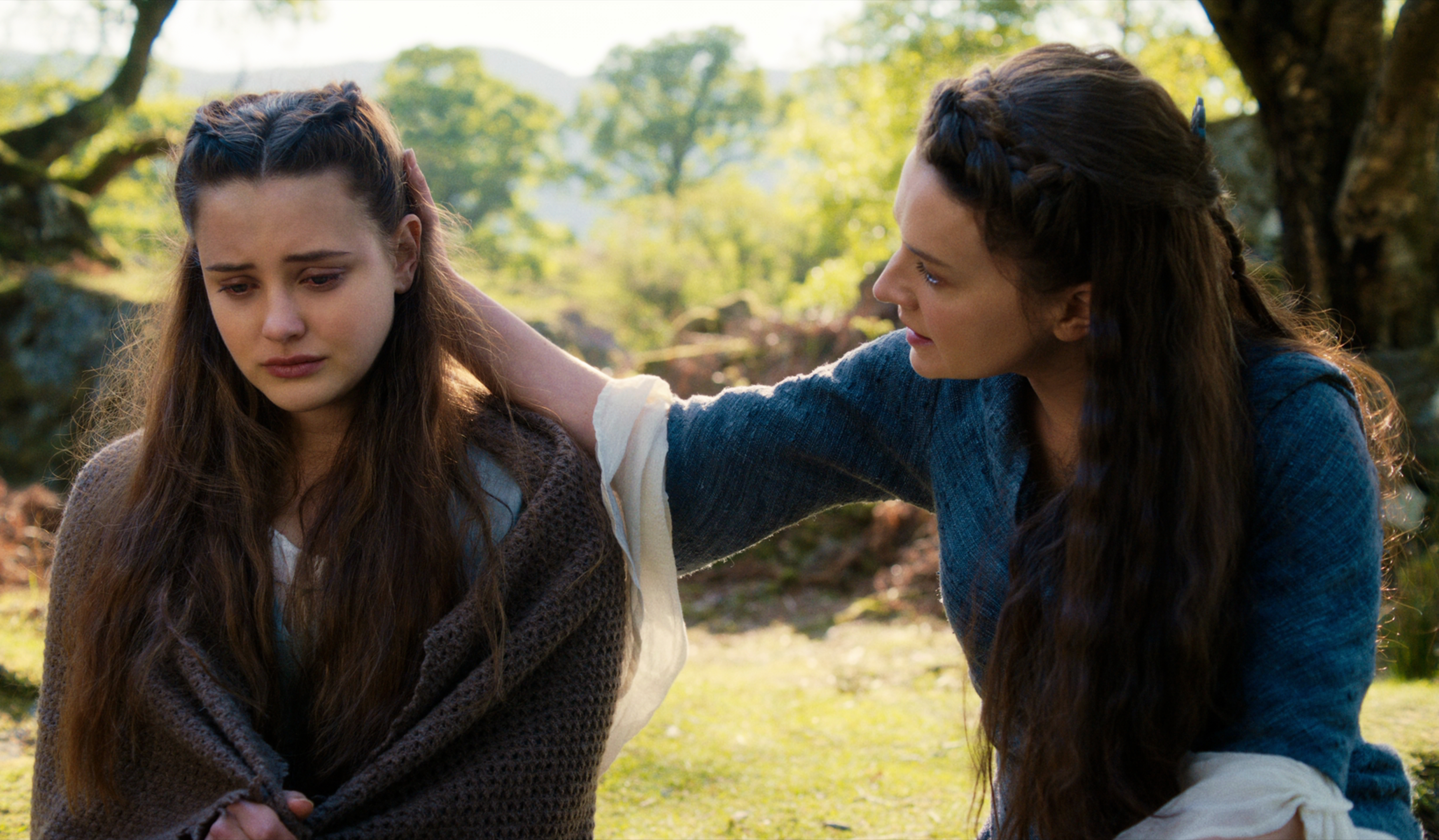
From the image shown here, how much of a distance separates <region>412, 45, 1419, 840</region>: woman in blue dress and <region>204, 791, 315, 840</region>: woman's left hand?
117 centimetres

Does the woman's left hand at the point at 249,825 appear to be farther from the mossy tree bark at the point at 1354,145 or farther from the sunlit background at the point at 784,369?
the mossy tree bark at the point at 1354,145

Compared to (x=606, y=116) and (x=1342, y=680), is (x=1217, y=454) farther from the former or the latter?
(x=606, y=116)

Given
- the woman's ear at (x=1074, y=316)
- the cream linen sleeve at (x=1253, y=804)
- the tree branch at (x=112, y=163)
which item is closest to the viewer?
the cream linen sleeve at (x=1253, y=804)

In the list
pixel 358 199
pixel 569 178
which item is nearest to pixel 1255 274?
pixel 358 199

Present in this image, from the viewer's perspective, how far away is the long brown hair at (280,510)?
6.11 ft

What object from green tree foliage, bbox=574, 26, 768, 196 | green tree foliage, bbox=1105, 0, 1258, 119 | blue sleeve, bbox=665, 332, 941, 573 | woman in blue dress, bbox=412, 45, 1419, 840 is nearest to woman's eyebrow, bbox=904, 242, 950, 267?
woman in blue dress, bbox=412, 45, 1419, 840

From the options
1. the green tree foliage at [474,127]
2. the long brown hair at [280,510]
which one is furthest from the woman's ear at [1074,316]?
the green tree foliage at [474,127]

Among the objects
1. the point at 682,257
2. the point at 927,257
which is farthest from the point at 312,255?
the point at 682,257

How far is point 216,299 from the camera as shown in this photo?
6.21 feet

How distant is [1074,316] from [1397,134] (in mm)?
4413

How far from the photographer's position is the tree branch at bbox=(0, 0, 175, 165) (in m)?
10.1

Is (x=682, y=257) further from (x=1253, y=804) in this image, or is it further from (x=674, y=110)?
(x=1253, y=804)

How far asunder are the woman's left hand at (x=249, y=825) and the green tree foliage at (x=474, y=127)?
31.2 m

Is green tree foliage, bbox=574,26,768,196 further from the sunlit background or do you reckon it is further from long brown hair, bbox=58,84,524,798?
long brown hair, bbox=58,84,524,798
